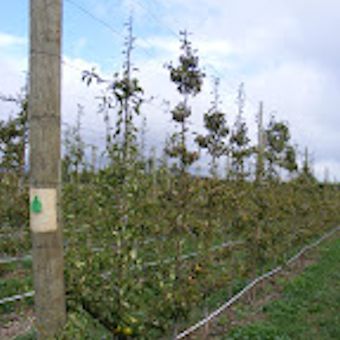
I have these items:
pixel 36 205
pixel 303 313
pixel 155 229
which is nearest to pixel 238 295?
pixel 303 313

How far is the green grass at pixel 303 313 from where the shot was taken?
4.71 metres

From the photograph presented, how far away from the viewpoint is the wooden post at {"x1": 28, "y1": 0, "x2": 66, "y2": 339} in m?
2.20

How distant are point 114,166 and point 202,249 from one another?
183 centimetres

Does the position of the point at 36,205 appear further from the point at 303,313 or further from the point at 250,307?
the point at 303,313

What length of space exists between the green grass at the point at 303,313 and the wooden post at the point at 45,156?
9.32ft

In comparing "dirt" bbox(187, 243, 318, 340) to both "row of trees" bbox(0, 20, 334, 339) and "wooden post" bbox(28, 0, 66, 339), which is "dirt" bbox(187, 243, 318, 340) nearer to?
"row of trees" bbox(0, 20, 334, 339)

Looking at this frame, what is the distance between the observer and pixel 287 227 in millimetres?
8375

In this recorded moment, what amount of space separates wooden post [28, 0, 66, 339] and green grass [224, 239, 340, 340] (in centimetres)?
284

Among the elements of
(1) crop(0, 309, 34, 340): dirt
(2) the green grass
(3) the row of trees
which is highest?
(3) the row of trees

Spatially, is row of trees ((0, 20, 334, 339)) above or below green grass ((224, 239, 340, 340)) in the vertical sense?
above

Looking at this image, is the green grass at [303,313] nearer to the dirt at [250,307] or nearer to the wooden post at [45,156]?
the dirt at [250,307]

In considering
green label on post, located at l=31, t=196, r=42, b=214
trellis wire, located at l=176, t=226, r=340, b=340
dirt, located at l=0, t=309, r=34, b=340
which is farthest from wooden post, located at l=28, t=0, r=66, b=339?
dirt, located at l=0, t=309, r=34, b=340

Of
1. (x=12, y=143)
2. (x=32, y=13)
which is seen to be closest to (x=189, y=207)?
(x=32, y=13)

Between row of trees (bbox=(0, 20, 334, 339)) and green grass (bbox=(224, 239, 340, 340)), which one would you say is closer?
row of trees (bbox=(0, 20, 334, 339))
